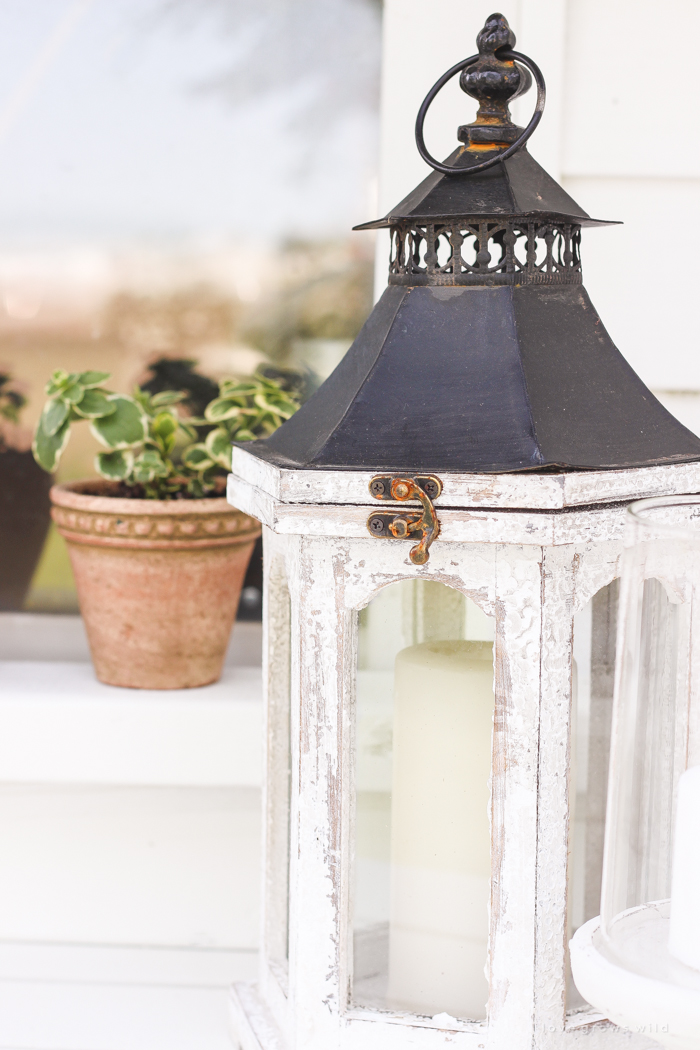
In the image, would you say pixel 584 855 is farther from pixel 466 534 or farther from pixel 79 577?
pixel 79 577

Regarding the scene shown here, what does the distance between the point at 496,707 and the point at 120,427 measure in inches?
22.2

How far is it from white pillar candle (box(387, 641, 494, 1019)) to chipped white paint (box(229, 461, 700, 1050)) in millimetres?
33

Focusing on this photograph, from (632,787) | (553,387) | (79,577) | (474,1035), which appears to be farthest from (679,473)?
(79,577)

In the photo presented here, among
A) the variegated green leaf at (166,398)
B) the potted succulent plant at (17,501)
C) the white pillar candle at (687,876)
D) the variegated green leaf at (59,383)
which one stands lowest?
the white pillar candle at (687,876)

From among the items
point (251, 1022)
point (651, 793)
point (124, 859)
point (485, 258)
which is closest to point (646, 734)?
point (651, 793)

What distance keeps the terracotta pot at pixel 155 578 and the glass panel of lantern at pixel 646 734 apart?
1.87 feet

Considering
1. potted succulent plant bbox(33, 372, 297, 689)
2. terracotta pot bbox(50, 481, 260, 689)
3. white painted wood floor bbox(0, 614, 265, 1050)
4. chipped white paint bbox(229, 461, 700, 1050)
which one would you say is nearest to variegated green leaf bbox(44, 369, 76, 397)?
potted succulent plant bbox(33, 372, 297, 689)

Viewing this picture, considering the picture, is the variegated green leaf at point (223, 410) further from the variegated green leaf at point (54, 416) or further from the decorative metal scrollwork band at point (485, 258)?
the decorative metal scrollwork band at point (485, 258)

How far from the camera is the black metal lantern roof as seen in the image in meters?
0.61

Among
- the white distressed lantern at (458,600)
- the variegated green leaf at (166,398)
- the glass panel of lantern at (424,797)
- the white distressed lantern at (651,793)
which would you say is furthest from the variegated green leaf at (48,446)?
the white distressed lantern at (651,793)

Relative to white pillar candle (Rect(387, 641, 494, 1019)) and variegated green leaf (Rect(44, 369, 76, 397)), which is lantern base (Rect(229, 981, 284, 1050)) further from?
variegated green leaf (Rect(44, 369, 76, 397))

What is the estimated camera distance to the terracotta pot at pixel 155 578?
1.01 m

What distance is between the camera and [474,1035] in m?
0.66

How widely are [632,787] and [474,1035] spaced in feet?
0.77
